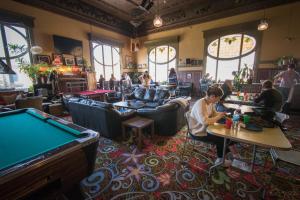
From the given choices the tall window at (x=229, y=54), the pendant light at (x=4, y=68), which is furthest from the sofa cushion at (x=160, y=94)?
the pendant light at (x=4, y=68)

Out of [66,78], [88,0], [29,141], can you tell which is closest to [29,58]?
[66,78]

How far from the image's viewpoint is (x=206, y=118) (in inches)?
79.6

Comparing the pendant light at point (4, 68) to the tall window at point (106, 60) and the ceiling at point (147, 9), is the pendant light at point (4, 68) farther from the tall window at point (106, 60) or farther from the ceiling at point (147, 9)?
the tall window at point (106, 60)

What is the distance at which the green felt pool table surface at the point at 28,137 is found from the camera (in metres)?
1.17

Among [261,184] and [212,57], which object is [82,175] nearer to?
[261,184]

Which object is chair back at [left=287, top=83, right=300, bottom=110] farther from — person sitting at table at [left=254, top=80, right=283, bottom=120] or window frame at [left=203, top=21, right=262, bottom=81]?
person sitting at table at [left=254, top=80, right=283, bottom=120]

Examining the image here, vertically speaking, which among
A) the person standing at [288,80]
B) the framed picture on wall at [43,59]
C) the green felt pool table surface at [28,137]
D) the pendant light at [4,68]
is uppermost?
the framed picture on wall at [43,59]

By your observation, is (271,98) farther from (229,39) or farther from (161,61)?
(161,61)

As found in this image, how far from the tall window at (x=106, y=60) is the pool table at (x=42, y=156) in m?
6.85

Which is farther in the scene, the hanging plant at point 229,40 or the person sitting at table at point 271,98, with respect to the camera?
the hanging plant at point 229,40

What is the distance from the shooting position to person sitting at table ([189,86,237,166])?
2.05 meters

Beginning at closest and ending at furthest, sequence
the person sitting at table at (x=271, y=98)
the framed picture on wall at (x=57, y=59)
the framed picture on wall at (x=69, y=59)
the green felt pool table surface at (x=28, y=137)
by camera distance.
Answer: the green felt pool table surface at (x=28, y=137) < the person sitting at table at (x=271, y=98) < the framed picture on wall at (x=57, y=59) < the framed picture on wall at (x=69, y=59)

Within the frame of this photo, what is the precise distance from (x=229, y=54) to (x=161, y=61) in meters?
4.05

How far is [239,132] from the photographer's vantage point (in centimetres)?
173
